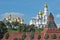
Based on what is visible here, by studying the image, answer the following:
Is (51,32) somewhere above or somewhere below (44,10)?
below

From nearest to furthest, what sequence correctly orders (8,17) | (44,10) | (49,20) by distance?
(49,20), (44,10), (8,17)

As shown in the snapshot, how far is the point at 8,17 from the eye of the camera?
9262 centimetres

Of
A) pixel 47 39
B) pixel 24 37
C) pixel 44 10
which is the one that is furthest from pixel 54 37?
pixel 44 10

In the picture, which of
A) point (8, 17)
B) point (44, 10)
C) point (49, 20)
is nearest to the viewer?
point (49, 20)

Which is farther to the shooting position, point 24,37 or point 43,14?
point 43,14

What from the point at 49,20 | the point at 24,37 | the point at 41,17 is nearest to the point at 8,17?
the point at 41,17

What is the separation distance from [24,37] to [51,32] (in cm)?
307

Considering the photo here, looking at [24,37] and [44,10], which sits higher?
[44,10]

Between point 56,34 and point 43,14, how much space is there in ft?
149

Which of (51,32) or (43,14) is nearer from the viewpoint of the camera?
(51,32)

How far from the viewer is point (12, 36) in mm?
35719

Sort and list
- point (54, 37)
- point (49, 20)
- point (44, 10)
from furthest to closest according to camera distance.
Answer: point (44, 10) < point (49, 20) < point (54, 37)

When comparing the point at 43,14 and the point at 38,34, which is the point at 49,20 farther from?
the point at 43,14

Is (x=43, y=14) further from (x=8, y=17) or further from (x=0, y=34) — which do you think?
(x=0, y=34)
